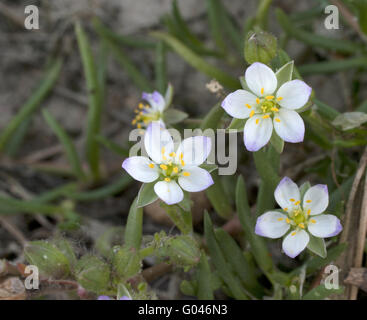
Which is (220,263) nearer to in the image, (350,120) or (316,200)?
(316,200)

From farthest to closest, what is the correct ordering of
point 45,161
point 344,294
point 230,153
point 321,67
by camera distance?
point 45,161 < point 321,67 < point 230,153 < point 344,294

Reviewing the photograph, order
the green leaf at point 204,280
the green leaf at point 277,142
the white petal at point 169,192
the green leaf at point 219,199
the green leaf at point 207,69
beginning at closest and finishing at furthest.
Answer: the white petal at point 169,192
the green leaf at point 277,142
the green leaf at point 204,280
the green leaf at point 219,199
the green leaf at point 207,69

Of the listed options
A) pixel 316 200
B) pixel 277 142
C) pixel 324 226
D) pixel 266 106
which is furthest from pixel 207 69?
pixel 324 226

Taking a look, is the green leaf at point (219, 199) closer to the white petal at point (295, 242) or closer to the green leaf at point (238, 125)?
the green leaf at point (238, 125)

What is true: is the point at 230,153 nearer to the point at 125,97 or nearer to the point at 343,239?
the point at 343,239

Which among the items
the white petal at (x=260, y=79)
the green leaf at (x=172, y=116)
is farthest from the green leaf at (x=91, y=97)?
the white petal at (x=260, y=79)

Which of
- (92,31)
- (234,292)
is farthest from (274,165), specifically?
(92,31)

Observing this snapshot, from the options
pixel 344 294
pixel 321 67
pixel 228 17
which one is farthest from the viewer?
pixel 228 17
